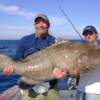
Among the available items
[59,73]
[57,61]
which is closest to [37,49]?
[57,61]

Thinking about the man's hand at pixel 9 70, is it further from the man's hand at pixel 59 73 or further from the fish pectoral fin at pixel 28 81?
the man's hand at pixel 59 73

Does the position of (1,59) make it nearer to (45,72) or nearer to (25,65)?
(25,65)

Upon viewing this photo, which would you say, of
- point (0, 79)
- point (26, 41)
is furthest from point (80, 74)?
point (0, 79)

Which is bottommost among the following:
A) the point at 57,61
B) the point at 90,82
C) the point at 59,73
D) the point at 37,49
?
the point at 90,82

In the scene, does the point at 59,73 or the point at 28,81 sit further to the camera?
the point at 28,81

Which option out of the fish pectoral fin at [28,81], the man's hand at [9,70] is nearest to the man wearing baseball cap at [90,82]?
the fish pectoral fin at [28,81]

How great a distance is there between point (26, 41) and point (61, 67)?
0.83 meters

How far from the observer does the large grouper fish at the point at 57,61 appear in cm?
636

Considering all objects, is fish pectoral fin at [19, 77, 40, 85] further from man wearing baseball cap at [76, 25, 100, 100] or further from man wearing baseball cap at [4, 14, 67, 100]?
man wearing baseball cap at [76, 25, 100, 100]

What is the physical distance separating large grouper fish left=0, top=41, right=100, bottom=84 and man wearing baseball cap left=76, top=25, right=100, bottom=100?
0.20 meters

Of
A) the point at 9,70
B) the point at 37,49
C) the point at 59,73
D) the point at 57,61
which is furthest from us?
the point at 37,49

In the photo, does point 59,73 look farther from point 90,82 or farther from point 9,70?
point 9,70

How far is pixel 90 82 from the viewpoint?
6.55 metres

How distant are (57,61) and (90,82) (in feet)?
2.40
